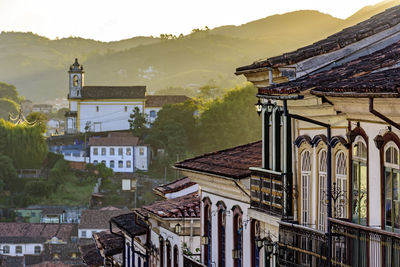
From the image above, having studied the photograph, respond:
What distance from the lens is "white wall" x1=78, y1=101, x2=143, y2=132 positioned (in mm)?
135625

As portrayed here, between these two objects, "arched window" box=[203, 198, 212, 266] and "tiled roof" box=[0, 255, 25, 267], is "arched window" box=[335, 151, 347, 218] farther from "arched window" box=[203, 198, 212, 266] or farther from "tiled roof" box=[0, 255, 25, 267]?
"tiled roof" box=[0, 255, 25, 267]

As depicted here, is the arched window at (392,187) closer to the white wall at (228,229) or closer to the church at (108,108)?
the white wall at (228,229)

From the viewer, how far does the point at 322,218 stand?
1355cm

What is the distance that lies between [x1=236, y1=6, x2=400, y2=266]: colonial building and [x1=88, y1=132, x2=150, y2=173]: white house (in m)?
113

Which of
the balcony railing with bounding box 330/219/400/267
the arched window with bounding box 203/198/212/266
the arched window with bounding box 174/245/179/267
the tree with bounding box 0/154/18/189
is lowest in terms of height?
the tree with bounding box 0/154/18/189

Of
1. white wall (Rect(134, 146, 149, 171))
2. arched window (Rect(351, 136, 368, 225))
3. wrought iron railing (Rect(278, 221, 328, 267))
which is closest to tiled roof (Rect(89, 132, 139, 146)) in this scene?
white wall (Rect(134, 146, 149, 171))

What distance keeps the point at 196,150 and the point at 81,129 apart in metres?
16.3

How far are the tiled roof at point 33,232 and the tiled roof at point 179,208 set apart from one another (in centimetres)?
7873

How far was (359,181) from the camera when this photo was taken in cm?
1179

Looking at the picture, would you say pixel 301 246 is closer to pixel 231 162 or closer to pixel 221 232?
pixel 231 162

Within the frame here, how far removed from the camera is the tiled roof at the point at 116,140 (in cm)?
12862

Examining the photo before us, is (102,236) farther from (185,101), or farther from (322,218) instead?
(185,101)

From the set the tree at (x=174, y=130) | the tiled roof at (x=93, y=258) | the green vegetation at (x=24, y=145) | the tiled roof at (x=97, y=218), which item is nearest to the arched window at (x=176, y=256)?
the tiled roof at (x=93, y=258)

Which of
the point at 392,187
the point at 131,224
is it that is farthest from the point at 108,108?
the point at 392,187
